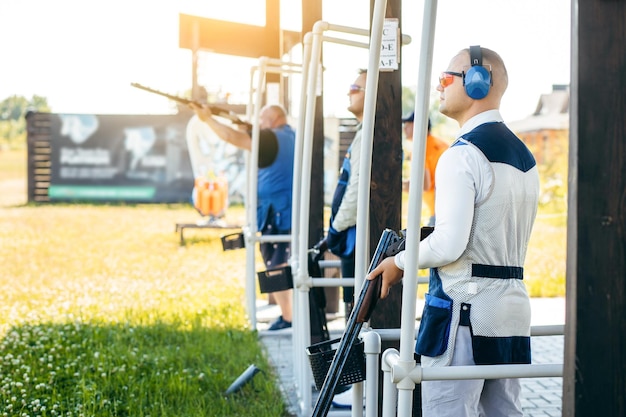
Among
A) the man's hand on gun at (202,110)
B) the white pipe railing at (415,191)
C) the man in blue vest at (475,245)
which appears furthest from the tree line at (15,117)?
the white pipe railing at (415,191)

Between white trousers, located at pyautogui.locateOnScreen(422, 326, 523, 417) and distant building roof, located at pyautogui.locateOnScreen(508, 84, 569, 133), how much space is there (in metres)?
26.4

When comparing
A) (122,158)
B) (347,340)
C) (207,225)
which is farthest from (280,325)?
(122,158)

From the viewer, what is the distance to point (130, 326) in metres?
7.71

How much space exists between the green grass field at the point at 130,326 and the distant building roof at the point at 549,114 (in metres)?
13.5

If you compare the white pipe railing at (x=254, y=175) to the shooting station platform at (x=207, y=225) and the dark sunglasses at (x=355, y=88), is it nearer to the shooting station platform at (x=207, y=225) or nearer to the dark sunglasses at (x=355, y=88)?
the dark sunglasses at (x=355, y=88)

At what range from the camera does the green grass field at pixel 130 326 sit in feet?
17.7

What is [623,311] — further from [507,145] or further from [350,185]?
[350,185]

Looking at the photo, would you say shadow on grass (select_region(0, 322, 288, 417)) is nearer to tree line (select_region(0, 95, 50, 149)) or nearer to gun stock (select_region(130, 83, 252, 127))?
gun stock (select_region(130, 83, 252, 127))

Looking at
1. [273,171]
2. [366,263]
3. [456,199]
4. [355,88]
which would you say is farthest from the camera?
[273,171]

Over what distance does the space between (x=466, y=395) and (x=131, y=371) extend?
3.47 metres

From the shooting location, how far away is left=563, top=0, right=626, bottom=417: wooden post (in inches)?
76.9

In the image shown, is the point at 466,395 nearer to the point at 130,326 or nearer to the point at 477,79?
the point at 477,79

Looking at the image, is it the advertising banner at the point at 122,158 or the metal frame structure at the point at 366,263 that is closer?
the metal frame structure at the point at 366,263

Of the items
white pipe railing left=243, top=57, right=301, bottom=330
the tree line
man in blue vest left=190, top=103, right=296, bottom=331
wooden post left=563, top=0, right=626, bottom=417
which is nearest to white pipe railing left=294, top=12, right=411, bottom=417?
wooden post left=563, top=0, right=626, bottom=417
